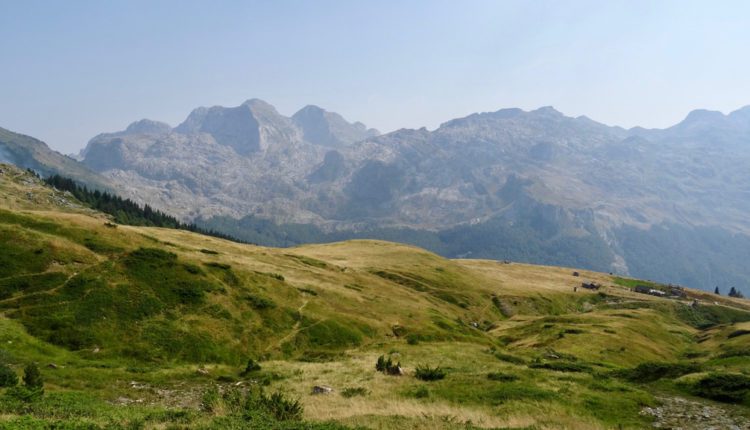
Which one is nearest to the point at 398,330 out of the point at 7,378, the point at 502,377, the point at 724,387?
the point at 502,377

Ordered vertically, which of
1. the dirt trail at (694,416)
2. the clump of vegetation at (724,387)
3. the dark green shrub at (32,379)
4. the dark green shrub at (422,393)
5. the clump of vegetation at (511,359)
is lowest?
the clump of vegetation at (511,359)

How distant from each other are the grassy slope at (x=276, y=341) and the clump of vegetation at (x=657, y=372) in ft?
7.04

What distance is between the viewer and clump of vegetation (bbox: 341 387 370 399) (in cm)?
2856

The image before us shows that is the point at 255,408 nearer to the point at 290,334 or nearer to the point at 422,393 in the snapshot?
the point at 422,393

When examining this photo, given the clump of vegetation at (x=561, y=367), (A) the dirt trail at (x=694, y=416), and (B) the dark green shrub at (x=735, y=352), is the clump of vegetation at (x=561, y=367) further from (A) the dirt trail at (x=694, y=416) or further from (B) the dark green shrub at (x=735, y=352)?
(B) the dark green shrub at (x=735, y=352)

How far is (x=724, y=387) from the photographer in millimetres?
27438

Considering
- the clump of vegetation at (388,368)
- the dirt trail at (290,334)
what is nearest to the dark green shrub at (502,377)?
the clump of vegetation at (388,368)

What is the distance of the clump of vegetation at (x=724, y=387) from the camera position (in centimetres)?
2616

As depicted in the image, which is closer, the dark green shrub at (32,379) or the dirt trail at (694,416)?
the dirt trail at (694,416)

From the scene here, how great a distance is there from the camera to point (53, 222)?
5194 cm

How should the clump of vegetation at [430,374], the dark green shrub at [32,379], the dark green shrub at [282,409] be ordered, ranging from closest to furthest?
the dark green shrub at [282,409] < the dark green shrub at [32,379] < the clump of vegetation at [430,374]

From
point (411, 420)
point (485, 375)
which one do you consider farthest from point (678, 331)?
point (411, 420)

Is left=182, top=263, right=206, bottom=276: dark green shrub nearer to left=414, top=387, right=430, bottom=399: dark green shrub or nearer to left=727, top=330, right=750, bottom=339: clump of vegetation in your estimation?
left=414, top=387, right=430, bottom=399: dark green shrub

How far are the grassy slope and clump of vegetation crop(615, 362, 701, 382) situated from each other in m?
2.14
